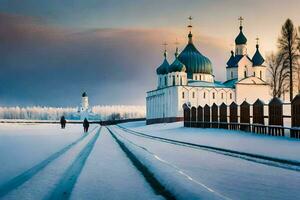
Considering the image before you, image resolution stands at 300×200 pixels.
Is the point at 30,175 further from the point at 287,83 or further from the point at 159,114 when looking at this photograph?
the point at 159,114

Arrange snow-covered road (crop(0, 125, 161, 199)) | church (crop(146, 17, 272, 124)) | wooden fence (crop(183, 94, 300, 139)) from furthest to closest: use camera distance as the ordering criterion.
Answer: church (crop(146, 17, 272, 124)), wooden fence (crop(183, 94, 300, 139)), snow-covered road (crop(0, 125, 161, 199))

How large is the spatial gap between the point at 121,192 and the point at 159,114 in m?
87.1

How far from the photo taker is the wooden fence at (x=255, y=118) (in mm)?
23906

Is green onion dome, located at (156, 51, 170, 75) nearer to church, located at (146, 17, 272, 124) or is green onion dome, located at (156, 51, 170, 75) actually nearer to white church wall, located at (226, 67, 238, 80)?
church, located at (146, 17, 272, 124)

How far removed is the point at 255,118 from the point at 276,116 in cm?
317

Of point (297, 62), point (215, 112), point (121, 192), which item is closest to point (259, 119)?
point (215, 112)

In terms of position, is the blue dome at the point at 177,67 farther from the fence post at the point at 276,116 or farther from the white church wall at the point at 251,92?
the fence post at the point at 276,116

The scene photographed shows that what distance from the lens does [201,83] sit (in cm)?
9119

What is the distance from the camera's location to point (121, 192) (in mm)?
7172

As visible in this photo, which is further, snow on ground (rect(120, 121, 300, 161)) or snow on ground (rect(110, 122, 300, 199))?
snow on ground (rect(120, 121, 300, 161))

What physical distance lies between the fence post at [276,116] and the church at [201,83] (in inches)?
2283

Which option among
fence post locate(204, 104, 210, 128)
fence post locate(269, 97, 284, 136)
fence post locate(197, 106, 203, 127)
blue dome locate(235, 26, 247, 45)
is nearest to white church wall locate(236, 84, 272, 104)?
blue dome locate(235, 26, 247, 45)

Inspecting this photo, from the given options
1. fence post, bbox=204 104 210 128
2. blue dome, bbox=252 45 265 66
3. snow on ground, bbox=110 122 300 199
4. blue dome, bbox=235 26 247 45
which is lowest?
snow on ground, bbox=110 122 300 199

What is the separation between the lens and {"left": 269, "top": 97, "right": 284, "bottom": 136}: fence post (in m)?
25.6
